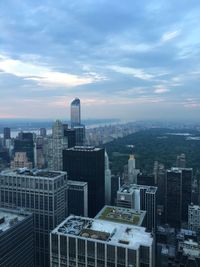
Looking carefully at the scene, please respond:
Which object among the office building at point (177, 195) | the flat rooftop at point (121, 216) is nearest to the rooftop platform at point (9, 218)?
the flat rooftop at point (121, 216)

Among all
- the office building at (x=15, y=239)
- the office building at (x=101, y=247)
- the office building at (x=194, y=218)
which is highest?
the office building at (x=101, y=247)

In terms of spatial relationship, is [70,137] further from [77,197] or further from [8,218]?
[8,218]

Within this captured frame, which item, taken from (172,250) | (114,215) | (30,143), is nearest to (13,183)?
(114,215)

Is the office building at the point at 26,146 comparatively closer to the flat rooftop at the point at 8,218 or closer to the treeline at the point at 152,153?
the treeline at the point at 152,153

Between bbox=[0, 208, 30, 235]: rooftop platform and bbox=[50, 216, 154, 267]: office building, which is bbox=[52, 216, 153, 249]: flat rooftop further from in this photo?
bbox=[0, 208, 30, 235]: rooftop platform

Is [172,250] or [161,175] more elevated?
[161,175]

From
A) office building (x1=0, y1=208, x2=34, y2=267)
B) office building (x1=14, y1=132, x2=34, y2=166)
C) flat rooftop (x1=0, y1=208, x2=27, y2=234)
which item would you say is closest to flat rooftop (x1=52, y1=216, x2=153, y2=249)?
office building (x1=0, y1=208, x2=34, y2=267)

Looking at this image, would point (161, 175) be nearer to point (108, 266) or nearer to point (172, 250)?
point (172, 250)
